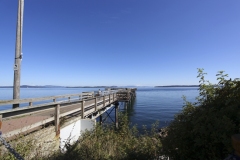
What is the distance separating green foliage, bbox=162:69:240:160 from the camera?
84.5 inches

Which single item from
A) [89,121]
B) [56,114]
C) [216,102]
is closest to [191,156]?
[216,102]

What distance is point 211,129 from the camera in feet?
7.39

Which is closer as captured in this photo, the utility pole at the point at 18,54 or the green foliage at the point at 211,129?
the green foliage at the point at 211,129

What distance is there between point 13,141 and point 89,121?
3931 mm

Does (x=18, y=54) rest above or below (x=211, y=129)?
above

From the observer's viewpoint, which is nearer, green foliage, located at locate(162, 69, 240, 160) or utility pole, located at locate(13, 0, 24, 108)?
green foliage, located at locate(162, 69, 240, 160)

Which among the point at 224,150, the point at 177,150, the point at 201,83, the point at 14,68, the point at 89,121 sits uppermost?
the point at 14,68

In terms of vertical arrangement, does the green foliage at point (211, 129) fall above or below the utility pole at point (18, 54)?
below

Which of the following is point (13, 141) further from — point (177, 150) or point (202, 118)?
point (202, 118)

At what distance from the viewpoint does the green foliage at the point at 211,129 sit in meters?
2.15

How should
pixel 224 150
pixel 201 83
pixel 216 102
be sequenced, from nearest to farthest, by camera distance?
pixel 224 150
pixel 216 102
pixel 201 83

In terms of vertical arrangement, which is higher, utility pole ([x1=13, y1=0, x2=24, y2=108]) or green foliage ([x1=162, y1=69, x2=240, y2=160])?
utility pole ([x1=13, y1=0, x2=24, y2=108])

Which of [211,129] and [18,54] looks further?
[18,54]

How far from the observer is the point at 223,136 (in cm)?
207
